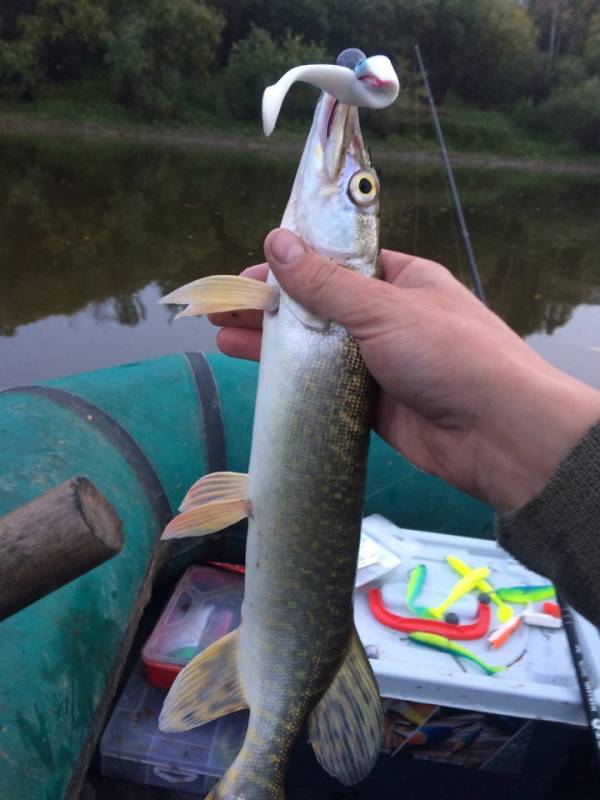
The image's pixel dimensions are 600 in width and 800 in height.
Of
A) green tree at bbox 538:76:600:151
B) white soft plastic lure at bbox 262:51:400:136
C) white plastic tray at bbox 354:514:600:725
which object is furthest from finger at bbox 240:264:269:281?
green tree at bbox 538:76:600:151

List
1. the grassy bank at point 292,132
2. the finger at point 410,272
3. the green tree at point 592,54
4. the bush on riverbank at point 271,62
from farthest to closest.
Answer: the green tree at point 592,54 < the bush on riverbank at point 271,62 < the grassy bank at point 292,132 < the finger at point 410,272

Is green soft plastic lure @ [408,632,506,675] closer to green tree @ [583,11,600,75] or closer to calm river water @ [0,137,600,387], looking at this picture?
calm river water @ [0,137,600,387]

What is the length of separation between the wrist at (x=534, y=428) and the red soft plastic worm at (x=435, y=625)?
0.73m

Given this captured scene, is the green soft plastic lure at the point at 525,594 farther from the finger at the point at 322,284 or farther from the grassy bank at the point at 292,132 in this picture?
the grassy bank at the point at 292,132

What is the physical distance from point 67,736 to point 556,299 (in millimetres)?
8887

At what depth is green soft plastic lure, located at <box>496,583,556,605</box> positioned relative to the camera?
7.71ft

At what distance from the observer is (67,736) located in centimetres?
195

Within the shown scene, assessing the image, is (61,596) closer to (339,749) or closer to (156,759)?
(156,759)

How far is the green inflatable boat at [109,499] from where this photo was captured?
188 centimetres

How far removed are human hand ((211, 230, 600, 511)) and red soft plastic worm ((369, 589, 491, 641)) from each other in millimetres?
663

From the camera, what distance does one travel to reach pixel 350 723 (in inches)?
67.6

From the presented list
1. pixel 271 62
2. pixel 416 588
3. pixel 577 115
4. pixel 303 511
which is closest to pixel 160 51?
pixel 271 62

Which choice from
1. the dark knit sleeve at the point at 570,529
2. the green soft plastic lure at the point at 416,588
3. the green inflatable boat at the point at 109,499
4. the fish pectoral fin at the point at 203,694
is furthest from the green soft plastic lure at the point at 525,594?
the fish pectoral fin at the point at 203,694

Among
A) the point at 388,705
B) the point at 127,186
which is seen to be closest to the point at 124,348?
the point at 388,705
